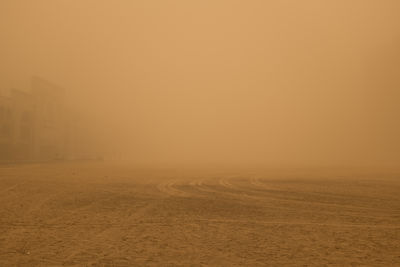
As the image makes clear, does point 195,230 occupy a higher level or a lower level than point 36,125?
lower

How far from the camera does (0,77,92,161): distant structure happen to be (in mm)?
49531

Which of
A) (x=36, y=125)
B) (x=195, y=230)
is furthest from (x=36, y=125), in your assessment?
(x=195, y=230)

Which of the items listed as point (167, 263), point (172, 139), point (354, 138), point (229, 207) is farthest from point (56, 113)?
point (172, 139)

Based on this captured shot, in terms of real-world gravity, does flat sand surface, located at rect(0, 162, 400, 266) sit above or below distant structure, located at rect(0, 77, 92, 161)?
below

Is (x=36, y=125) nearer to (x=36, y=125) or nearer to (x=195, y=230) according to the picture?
(x=36, y=125)

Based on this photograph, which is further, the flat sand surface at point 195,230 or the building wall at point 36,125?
the building wall at point 36,125

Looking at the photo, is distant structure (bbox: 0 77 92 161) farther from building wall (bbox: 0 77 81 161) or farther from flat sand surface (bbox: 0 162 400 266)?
flat sand surface (bbox: 0 162 400 266)

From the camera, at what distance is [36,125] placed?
5509 cm

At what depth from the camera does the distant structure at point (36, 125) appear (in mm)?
49531

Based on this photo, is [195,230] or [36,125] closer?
[195,230]

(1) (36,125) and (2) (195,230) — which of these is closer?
(2) (195,230)

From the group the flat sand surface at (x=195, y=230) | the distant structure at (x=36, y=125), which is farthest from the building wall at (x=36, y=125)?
the flat sand surface at (x=195, y=230)

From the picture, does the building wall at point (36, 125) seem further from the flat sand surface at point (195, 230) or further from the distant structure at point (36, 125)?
the flat sand surface at point (195, 230)

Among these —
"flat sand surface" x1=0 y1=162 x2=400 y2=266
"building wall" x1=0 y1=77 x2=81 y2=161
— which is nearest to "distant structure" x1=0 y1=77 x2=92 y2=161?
"building wall" x1=0 y1=77 x2=81 y2=161
